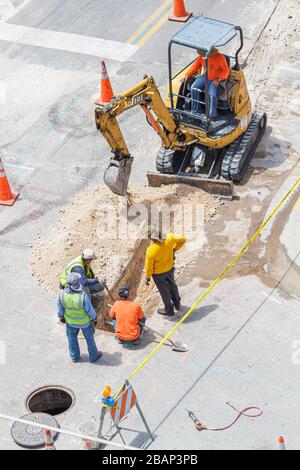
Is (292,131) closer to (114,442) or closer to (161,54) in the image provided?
(161,54)

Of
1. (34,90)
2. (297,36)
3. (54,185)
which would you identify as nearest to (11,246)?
(54,185)

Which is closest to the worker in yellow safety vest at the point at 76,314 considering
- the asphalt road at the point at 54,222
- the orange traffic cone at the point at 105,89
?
the asphalt road at the point at 54,222

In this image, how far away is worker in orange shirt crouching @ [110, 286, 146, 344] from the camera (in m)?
12.3

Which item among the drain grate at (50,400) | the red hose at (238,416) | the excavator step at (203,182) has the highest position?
the excavator step at (203,182)

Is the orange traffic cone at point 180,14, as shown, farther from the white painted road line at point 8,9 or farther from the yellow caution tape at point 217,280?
the yellow caution tape at point 217,280

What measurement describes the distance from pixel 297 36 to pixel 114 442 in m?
12.3

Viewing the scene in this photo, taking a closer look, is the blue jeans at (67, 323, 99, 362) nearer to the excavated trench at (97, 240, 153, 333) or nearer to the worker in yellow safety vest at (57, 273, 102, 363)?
the worker in yellow safety vest at (57, 273, 102, 363)

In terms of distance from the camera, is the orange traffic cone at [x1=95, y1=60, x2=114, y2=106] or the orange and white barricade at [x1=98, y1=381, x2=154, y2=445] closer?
the orange and white barricade at [x1=98, y1=381, x2=154, y2=445]

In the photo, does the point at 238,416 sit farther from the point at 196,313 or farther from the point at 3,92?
the point at 3,92

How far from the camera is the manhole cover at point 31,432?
1132 centimetres

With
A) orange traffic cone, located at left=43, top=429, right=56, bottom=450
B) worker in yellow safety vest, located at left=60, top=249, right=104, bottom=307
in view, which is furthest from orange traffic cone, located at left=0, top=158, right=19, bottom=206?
orange traffic cone, located at left=43, top=429, right=56, bottom=450

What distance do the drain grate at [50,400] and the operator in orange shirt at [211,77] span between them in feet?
19.4

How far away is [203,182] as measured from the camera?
50.3 ft

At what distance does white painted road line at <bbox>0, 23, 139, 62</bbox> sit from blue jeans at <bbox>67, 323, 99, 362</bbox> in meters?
9.08
